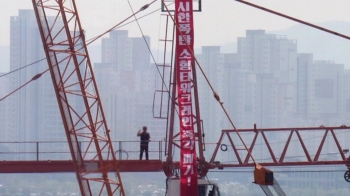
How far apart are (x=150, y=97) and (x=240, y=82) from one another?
19506mm

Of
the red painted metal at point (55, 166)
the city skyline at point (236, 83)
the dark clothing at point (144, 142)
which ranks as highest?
the city skyline at point (236, 83)

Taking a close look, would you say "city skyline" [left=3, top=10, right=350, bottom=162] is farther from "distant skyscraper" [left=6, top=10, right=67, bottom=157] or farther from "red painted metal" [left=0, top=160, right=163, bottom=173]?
"red painted metal" [left=0, top=160, right=163, bottom=173]

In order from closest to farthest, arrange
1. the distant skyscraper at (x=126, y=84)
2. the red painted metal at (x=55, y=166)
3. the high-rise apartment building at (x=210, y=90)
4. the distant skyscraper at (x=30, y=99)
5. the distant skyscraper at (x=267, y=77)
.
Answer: the red painted metal at (x=55, y=166)
the distant skyscraper at (x=126, y=84)
the distant skyscraper at (x=30, y=99)
the high-rise apartment building at (x=210, y=90)
the distant skyscraper at (x=267, y=77)

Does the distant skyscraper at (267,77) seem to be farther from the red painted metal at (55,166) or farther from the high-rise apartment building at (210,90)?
the red painted metal at (55,166)

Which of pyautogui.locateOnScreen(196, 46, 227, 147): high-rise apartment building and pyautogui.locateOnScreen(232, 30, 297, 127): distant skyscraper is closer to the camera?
pyautogui.locateOnScreen(196, 46, 227, 147): high-rise apartment building

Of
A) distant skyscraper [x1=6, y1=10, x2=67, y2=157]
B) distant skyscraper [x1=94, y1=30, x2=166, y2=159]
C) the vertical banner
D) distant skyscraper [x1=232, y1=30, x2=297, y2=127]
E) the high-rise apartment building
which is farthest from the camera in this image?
distant skyscraper [x1=232, y1=30, x2=297, y2=127]

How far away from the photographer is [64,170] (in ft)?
149

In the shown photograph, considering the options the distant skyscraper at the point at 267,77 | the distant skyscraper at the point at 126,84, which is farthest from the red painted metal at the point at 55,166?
the distant skyscraper at the point at 267,77

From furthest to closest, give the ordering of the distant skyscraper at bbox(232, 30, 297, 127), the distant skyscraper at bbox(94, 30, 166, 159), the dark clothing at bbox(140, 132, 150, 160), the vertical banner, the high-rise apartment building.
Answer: the distant skyscraper at bbox(232, 30, 297, 127)
the high-rise apartment building
the distant skyscraper at bbox(94, 30, 166, 159)
the dark clothing at bbox(140, 132, 150, 160)
the vertical banner

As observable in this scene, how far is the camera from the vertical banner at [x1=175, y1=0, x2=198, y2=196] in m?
36.9

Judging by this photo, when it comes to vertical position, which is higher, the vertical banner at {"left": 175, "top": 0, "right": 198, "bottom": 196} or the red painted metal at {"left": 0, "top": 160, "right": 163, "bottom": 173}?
the vertical banner at {"left": 175, "top": 0, "right": 198, "bottom": 196}

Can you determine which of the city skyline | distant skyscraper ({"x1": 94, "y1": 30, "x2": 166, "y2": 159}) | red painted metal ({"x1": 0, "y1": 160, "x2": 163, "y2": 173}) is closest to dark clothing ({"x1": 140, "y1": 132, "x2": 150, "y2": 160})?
red painted metal ({"x1": 0, "y1": 160, "x2": 163, "y2": 173})

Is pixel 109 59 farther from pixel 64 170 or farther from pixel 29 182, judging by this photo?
pixel 64 170

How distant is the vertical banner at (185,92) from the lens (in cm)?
3691
